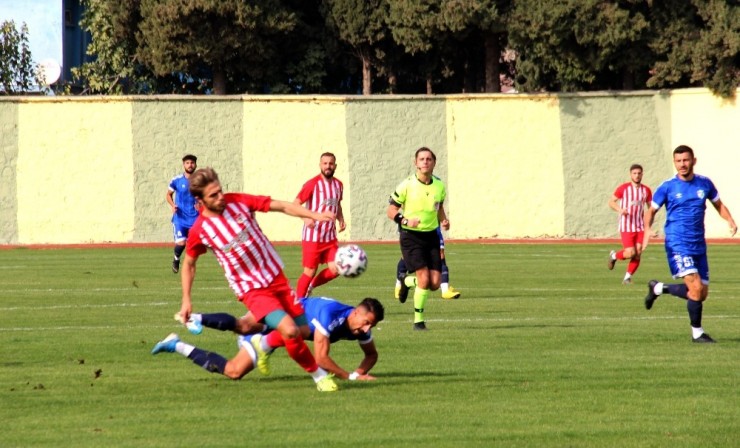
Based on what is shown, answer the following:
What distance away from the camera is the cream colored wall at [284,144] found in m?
38.1

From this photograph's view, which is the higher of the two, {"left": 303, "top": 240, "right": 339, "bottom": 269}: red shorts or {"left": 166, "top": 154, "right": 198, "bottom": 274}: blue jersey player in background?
{"left": 166, "top": 154, "right": 198, "bottom": 274}: blue jersey player in background

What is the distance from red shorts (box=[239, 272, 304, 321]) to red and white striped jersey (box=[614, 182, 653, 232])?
1545 centimetres

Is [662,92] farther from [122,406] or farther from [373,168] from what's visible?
[122,406]

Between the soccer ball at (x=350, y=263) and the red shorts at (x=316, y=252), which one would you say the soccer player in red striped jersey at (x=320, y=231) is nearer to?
the red shorts at (x=316, y=252)

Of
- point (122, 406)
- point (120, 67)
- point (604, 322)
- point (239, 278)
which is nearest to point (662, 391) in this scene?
point (239, 278)

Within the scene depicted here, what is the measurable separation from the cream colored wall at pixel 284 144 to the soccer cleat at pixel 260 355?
87.7 feet

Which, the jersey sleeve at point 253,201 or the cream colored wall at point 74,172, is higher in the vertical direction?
the cream colored wall at point 74,172

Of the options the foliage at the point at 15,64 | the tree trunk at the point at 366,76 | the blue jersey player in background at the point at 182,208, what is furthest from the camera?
the foliage at the point at 15,64

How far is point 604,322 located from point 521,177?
2222cm

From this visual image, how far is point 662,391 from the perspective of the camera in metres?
10.6

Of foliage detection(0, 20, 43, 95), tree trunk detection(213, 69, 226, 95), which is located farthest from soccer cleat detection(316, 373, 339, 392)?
foliage detection(0, 20, 43, 95)

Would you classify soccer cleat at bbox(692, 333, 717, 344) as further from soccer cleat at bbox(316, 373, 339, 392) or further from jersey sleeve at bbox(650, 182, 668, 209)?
soccer cleat at bbox(316, 373, 339, 392)

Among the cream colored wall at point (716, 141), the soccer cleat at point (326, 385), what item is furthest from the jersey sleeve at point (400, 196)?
the cream colored wall at point (716, 141)

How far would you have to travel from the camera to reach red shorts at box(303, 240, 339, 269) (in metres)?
18.6
